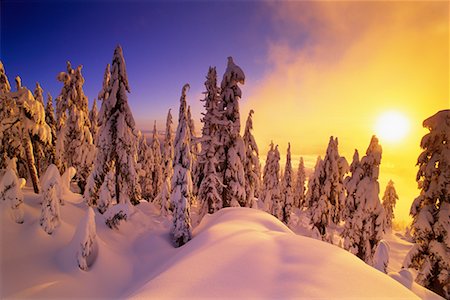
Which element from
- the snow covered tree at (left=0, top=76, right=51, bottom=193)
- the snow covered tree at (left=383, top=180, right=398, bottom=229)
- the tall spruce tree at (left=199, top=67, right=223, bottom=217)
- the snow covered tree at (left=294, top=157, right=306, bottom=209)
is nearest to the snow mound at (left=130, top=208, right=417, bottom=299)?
the tall spruce tree at (left=199, top=67, right=223, bottom=217)

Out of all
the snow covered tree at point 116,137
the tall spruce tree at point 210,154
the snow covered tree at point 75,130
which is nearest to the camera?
the snow covered tree at point 116,137

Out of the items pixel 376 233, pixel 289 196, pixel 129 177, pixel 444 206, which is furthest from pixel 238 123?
pixel 289 196

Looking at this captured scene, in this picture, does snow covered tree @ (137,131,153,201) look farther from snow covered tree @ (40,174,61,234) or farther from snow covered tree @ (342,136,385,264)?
snow covered tree @ (342,136,385,264)

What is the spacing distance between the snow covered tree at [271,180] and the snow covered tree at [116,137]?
85.4 feet

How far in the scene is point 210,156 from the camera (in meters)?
16.2

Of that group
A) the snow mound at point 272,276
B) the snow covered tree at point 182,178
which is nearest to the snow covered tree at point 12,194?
the snow covered tree at point 182,178

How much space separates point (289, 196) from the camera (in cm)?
3991

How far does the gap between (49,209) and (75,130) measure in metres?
14.5

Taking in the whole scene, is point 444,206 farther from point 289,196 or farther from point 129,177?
point 289,196

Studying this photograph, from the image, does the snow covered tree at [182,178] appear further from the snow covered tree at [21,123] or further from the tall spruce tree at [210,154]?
the snow covered tree at [21,123]

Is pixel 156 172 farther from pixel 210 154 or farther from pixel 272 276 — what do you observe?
pixel 272 276

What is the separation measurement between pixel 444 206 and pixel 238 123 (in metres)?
12.6

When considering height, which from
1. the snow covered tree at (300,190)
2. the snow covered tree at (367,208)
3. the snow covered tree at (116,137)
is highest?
the snow covered tree at (116,137)

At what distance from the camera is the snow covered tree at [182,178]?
45.4 ft
